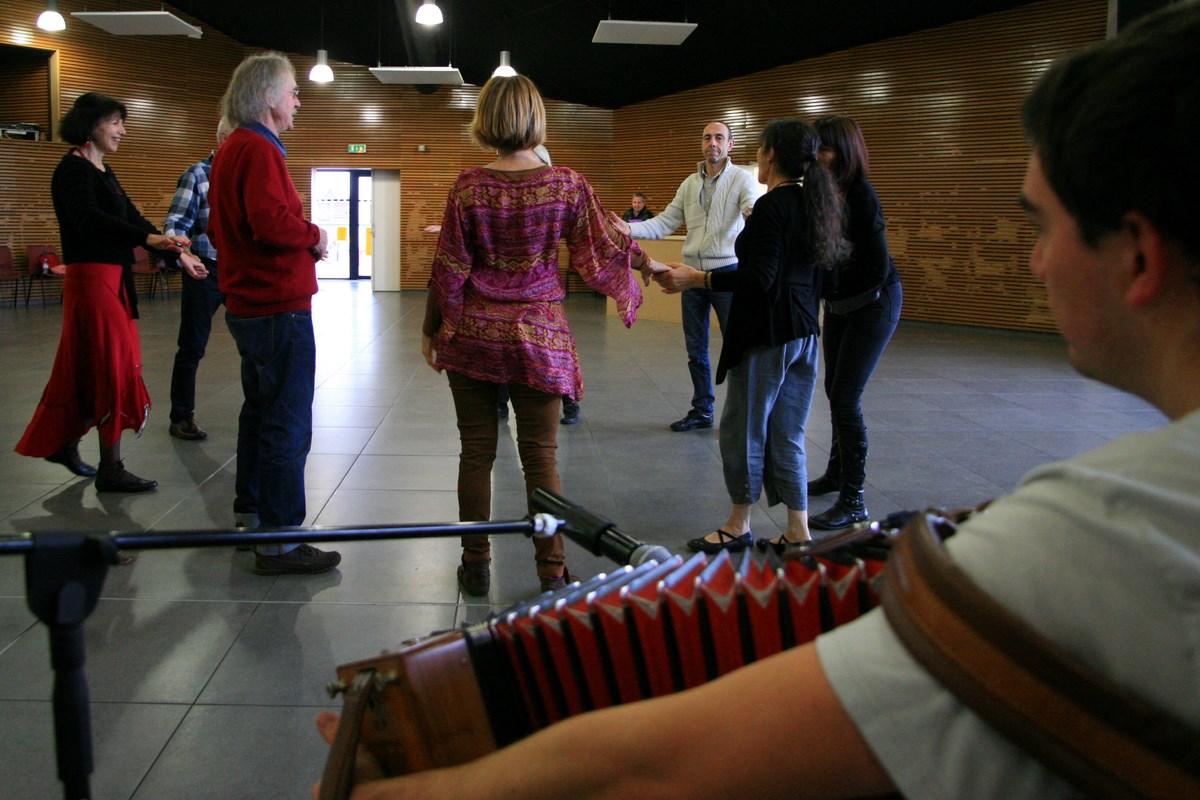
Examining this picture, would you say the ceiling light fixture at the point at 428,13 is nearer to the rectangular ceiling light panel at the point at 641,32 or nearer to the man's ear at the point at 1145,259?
the rectangular ceiling light panel at the point at 641,32

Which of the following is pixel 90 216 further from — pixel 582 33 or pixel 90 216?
pixel 582 33

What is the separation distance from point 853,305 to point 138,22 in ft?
39.7

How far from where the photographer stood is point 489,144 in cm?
293

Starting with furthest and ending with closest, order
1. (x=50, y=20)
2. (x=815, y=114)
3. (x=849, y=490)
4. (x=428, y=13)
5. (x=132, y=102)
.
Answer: (x=132, y=102)
(x=815, y=114)
(x=50, y=20)
(x=428, y=13)
(x=849, y=490)

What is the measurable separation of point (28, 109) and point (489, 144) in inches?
546

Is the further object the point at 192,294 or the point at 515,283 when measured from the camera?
the point at 192,294

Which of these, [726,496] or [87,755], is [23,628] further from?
[726,496]

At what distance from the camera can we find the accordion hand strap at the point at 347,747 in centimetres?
86

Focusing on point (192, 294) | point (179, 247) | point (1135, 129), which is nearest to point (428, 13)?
point (192, 294)

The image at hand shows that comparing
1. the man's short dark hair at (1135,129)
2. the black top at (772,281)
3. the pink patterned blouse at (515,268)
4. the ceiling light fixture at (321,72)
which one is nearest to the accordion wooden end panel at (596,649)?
the man's short dark hair at (1135,129)

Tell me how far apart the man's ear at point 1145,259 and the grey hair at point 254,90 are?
3102mm

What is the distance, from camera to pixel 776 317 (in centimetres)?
324

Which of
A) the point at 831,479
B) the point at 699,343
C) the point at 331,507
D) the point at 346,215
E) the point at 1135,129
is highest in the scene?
the point at 346,215

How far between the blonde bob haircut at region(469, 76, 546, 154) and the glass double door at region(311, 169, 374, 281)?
1629 centimetres
